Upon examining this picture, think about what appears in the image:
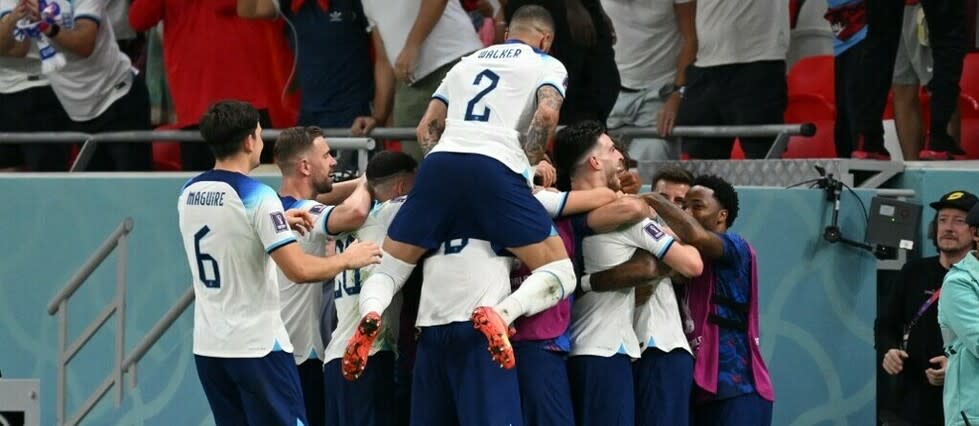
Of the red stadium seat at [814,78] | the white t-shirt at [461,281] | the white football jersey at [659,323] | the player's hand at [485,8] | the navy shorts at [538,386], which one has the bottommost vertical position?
the navy shorts at [538,386]

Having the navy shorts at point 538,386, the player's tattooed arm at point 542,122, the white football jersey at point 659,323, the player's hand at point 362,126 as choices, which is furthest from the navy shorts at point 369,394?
the player's hand at point 362,126

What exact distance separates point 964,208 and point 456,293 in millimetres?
3172

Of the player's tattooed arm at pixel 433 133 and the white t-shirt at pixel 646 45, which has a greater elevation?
the white t-shirt at pixel 646 45

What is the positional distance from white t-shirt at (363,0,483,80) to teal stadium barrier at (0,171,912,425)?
123 cm

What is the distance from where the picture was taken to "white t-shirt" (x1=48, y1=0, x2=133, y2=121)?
539 inches

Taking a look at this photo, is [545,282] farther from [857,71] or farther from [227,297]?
[857,71]

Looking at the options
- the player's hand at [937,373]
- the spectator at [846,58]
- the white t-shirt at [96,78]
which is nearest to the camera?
the player's hand at [937,373]

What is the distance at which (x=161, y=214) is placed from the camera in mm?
12617

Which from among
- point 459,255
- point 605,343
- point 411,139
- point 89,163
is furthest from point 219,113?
point 89,163

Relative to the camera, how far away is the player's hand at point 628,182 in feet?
32.0

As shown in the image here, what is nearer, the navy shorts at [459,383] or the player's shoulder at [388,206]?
the navy shorts at [459,383]

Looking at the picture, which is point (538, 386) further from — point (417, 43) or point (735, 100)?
point (735, 100)

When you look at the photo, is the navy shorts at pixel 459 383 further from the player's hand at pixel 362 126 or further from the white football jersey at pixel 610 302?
the player's hand at pixel 362 126

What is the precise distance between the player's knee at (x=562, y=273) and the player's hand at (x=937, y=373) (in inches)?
101
